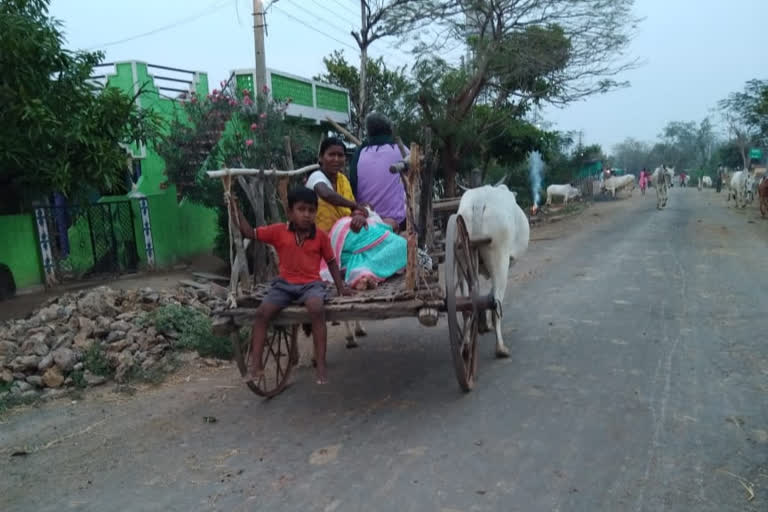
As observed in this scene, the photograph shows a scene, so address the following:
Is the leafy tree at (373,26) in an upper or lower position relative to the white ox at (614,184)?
upper

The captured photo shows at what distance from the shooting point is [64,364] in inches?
218

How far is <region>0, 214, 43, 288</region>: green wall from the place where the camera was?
8.41 meters

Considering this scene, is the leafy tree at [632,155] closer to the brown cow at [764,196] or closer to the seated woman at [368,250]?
the brown cow at [764,196]

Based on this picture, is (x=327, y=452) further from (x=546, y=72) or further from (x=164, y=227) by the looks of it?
(x=546, y=72)

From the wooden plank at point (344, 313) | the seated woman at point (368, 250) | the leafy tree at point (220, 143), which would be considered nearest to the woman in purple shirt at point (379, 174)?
the seated woman at point (368, 250)

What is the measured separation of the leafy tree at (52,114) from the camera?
6.43m

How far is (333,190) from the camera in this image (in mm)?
4656

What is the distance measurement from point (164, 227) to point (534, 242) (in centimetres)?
836

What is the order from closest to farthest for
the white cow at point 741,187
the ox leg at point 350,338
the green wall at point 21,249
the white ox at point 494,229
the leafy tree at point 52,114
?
the white ox at point 494,229 → the ox leg at point 350,338 → the leafy tree at point 52,114 → the green wall at point 21,249 → the white cow at point 741,187

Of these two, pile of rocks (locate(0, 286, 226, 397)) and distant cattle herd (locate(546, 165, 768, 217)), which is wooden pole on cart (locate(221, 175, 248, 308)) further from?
distant cattle herd (locate(546, 165, 768, 217))

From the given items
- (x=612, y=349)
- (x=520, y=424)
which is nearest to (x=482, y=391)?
(x=520, y=424)

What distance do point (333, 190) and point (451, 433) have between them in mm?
2059

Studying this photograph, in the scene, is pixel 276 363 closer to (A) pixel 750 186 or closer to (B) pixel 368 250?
(B) pixel 368 250

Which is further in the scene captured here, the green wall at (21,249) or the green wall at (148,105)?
the green wall at (148,105)
